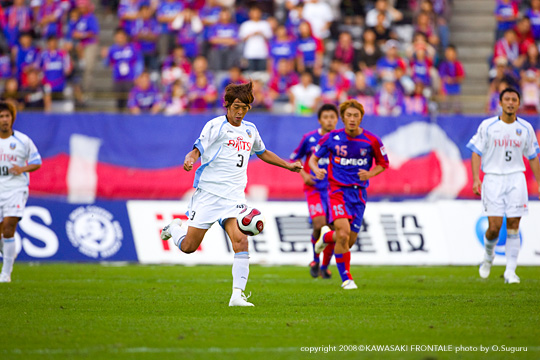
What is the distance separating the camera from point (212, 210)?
916 centimetres

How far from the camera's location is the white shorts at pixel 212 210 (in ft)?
30.0

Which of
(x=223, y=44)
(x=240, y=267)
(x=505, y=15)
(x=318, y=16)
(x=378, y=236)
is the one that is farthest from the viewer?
(x=318, y=16)

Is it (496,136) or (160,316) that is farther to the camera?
(496,136)

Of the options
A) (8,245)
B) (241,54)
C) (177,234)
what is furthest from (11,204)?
(241,54)

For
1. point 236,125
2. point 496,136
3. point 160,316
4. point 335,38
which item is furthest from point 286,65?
point 160,316

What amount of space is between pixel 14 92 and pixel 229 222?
42.6 feet

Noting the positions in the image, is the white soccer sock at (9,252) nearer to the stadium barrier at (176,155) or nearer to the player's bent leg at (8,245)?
the player's bent leg at (8,245)

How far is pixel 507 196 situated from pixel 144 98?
11137 millimetres

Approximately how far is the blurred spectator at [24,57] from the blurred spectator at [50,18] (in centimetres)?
85

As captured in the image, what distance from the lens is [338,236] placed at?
11242 mm

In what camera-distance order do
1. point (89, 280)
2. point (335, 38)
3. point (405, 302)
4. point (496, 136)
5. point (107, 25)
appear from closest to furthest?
point (405, 302) < point (496, 136) < point (89, 280) < point (335, 38) < point (107, 25)

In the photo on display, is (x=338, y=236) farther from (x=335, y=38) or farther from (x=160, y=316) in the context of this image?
(x=335, y=38)

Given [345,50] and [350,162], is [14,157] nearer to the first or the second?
[350,162]

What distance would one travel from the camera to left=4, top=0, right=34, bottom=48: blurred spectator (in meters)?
23.5
